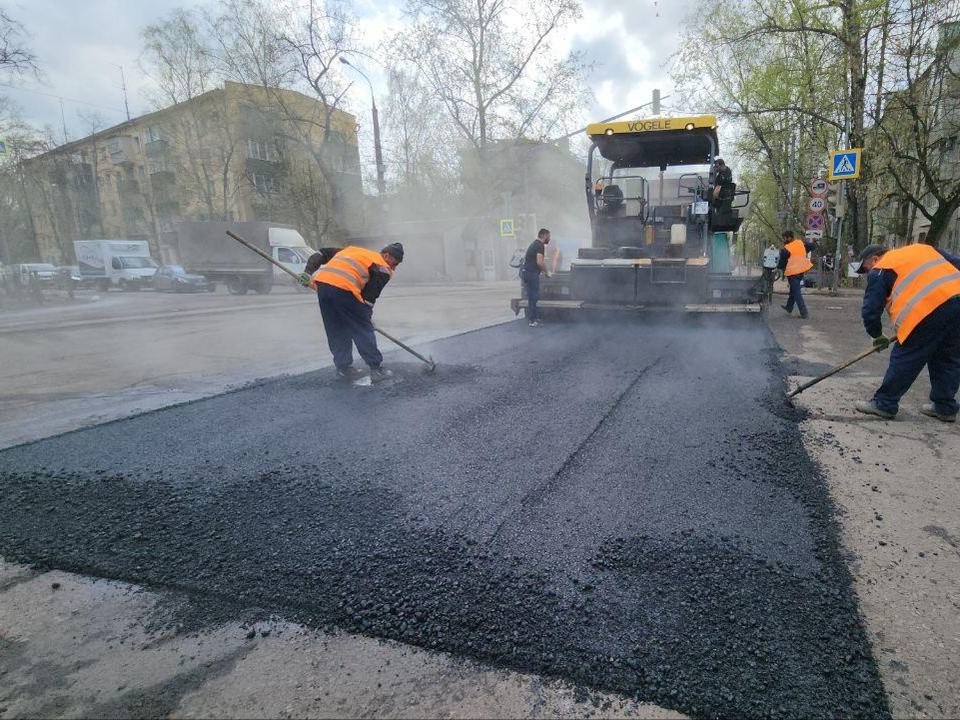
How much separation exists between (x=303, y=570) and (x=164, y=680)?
532mm

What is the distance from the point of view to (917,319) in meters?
3.35

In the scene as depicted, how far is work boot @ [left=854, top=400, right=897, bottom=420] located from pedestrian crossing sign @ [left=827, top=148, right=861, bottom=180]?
9.07 meters

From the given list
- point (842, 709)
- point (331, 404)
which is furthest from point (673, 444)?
point (331, 404)

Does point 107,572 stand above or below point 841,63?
below

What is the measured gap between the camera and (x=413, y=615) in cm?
171

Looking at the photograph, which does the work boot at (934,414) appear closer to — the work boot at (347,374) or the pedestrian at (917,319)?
the pedestrian at (917,319)

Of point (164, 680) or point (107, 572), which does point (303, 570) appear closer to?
point (164, 680)

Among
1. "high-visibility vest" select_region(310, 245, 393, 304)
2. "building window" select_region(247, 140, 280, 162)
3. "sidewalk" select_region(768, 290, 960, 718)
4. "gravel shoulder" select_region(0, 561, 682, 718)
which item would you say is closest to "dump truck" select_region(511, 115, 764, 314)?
"sidewalk" select_region(768, 290, 960, 718)

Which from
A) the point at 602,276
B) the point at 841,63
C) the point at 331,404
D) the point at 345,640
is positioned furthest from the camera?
the point at 841,63

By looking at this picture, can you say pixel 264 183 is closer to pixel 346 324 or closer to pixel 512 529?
pixel 346 324

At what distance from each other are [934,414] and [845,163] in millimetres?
9124

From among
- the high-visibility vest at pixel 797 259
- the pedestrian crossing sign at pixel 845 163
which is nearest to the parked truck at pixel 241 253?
the high-visibility vest at pixel 797 259

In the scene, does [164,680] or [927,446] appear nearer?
[164,680]

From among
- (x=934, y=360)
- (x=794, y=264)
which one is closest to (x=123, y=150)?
(x=794, y=264)
